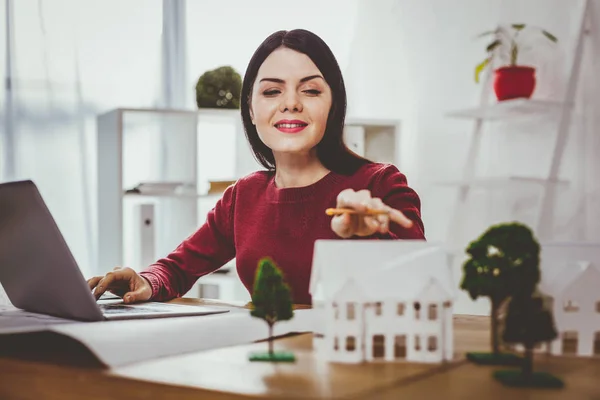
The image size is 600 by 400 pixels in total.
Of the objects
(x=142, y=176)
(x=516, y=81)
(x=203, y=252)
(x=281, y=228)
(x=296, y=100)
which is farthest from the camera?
(x=142, y=176)

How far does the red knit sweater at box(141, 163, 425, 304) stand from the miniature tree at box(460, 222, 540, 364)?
706 millimetres

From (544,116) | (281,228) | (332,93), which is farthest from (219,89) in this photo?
(332,93)

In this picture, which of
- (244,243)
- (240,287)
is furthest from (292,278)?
(240,287)

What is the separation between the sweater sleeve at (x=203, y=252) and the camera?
1.66 m

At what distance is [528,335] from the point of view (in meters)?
0.68

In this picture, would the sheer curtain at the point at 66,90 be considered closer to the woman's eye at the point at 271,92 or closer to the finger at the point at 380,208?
the woman's eye at the point at 271,92

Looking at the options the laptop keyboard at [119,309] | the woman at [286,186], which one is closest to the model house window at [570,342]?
the woman at [286,186]

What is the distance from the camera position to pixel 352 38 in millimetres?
4230

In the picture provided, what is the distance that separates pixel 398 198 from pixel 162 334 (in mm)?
776

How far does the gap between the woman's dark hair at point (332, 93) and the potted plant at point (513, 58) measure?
141cm

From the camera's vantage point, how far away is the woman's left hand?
2.89 feet

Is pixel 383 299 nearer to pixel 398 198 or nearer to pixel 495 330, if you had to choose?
pixel 495 330

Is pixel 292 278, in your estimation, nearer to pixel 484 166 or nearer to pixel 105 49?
pixel 484 166

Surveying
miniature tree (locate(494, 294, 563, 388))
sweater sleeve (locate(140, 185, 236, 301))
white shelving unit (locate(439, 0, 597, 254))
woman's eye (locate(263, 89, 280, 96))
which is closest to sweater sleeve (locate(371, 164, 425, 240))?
woman's eye (locate(263, 89, 280, 96))
